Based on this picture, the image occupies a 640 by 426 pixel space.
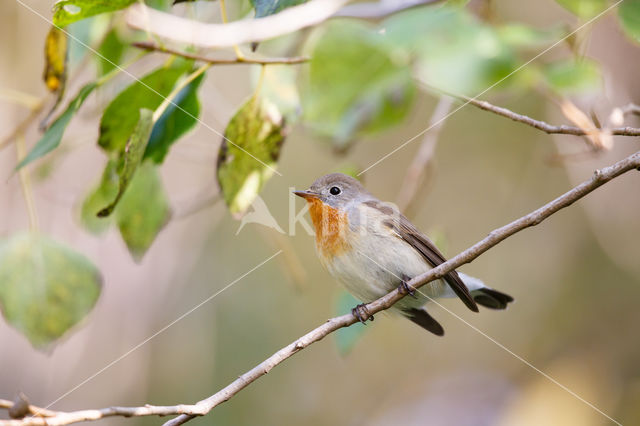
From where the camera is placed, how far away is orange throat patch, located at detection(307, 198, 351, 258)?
3242 millimetres

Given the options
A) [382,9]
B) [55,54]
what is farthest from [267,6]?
[382,9]

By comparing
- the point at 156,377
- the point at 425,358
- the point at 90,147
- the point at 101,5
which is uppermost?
the point at 101,5

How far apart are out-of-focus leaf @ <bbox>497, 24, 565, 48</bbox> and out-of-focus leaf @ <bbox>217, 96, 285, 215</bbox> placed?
1.21 metres

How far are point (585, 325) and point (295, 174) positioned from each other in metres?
3.83

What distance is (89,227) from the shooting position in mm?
2988

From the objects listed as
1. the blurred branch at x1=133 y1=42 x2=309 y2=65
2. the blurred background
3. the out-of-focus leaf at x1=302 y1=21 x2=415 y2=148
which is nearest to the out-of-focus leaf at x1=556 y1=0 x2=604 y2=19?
the out-of-focus leaf at x1=302 y1=21 x2=415 y2=148

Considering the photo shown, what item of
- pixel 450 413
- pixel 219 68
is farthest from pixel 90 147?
pixel 450 413

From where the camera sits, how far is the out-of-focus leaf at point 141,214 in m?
2.66

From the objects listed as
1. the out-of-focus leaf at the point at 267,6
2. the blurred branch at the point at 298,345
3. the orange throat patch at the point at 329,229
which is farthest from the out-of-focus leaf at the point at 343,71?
the blurred branch at the point at 298,345

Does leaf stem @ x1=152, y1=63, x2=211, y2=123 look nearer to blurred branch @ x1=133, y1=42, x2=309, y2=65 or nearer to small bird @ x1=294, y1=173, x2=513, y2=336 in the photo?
blurred branch @ x1=133, y1=42, x2=309, y2=65

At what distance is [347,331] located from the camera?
2.90 m

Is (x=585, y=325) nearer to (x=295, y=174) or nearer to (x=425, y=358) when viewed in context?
(x=425, y=358)

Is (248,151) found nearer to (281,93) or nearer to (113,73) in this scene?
(281,93)

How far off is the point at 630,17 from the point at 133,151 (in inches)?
73.6
